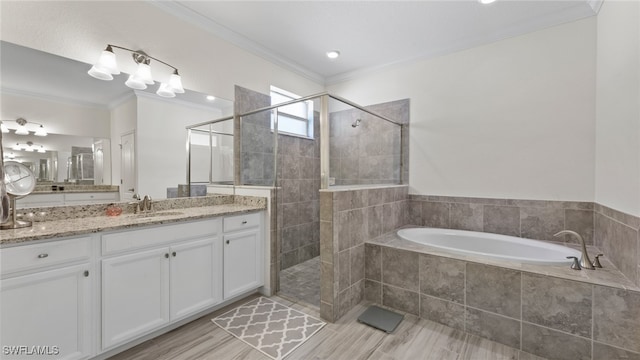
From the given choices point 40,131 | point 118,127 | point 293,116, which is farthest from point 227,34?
point 40,131

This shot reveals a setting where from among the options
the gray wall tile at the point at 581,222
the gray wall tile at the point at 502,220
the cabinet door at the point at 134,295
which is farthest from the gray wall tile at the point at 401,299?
the cabinet door at the point at 134,295

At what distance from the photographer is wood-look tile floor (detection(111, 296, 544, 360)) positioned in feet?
5.46

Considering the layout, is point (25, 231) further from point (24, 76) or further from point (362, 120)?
point (362, 120)

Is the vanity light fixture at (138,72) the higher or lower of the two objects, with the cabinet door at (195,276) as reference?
higher

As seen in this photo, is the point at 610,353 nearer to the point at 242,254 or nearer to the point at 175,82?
the point at 242,254

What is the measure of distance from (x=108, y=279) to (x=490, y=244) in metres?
3.23

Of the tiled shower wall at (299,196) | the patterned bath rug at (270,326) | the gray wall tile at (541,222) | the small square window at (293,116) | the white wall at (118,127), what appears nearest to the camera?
the patterned bath rug at (270,326)

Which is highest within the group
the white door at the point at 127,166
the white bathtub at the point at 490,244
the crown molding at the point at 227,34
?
the crown molding at the point at 227,34

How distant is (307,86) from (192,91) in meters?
1.74

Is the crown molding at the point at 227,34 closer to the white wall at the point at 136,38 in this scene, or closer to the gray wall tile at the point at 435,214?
the white wall at the point at 136,38

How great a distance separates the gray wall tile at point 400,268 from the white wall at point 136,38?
2.27 metres

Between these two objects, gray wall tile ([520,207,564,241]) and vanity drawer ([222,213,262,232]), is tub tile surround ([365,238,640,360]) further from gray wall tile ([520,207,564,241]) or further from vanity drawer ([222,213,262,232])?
vanity drawer ([222,213,262,232])

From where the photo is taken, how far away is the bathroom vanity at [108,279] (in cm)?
129

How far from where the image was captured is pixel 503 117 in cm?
268
